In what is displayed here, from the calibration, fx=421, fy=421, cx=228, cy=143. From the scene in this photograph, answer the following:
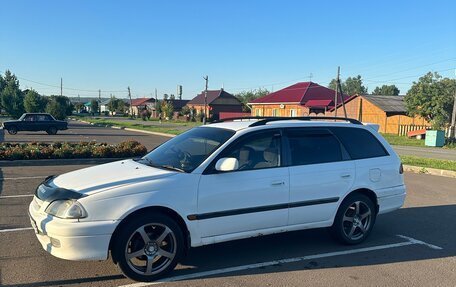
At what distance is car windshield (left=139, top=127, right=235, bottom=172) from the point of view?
15.9ft

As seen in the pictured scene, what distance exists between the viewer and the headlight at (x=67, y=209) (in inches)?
159

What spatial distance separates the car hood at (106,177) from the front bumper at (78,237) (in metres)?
0.34

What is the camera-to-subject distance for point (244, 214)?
4758 mm

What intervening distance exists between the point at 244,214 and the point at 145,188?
3.88 ft

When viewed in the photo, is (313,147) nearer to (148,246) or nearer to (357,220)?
(357,220)

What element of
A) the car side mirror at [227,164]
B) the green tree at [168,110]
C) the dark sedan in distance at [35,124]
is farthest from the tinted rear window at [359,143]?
the green tree at [168,110]

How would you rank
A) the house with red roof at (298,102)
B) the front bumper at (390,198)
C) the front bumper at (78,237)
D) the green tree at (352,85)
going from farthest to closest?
the green tree at (352,85) → the house with red roof at (298,102) → the front bumper at (390,198) → the front bumper at (78,237)

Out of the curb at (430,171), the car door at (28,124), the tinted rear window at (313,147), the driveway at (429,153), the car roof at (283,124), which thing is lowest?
the driveway at (429,153)

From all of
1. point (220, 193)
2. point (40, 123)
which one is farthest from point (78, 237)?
point (40, 123)

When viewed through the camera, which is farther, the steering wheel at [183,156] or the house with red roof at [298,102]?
the house with red roof at [298,102]

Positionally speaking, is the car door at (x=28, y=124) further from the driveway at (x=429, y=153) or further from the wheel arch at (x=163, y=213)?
the wheel arch at (x=163, y=213)

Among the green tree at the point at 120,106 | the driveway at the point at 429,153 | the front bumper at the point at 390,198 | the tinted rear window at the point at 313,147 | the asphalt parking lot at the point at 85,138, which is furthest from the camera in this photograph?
the green tree at the point at 120,106

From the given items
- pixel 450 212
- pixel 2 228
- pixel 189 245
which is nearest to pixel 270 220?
pixel 189 245

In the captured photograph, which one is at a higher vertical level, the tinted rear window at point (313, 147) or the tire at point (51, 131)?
the tinted rear window at point (313, 147)
